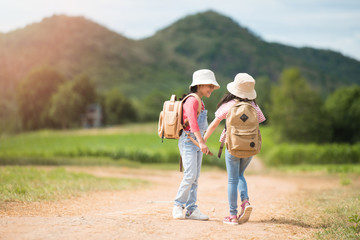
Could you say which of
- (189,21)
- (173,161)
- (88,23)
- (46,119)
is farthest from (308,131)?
(189,21)

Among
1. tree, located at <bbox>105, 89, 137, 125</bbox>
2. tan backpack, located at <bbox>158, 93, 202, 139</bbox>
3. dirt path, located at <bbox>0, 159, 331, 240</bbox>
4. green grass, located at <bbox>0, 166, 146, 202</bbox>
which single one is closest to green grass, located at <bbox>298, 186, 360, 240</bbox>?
dirt path, located at <bbox>0, 159, 331, 240</bbox>

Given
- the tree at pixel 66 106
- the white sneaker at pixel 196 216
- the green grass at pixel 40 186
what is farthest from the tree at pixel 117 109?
the white sneaker at pixel 196 216

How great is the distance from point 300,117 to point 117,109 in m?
28.3

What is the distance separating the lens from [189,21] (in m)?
182

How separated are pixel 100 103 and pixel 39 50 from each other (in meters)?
44.4

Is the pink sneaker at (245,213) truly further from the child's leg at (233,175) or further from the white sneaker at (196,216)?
the white sneaker at (196,216)

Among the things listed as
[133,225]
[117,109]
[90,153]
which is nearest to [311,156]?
[90,153]

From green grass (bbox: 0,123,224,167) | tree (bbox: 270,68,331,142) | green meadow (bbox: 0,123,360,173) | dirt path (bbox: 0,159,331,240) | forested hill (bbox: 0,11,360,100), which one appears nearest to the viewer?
dirt path (bbox: 0,159,331,240)

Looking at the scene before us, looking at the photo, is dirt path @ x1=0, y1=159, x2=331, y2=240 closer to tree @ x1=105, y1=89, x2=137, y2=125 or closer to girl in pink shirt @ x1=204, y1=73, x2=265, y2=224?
girl in pink shirt @ x1=204, y1=73, x2=265, y2=224

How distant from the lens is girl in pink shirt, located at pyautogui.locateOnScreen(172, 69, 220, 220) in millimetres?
5715

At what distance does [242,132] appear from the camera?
5.62 m

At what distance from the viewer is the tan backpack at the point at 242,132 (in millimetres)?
5598

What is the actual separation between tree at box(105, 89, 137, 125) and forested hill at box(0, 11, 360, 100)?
10.2m

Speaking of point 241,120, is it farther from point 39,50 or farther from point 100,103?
point 39,50
